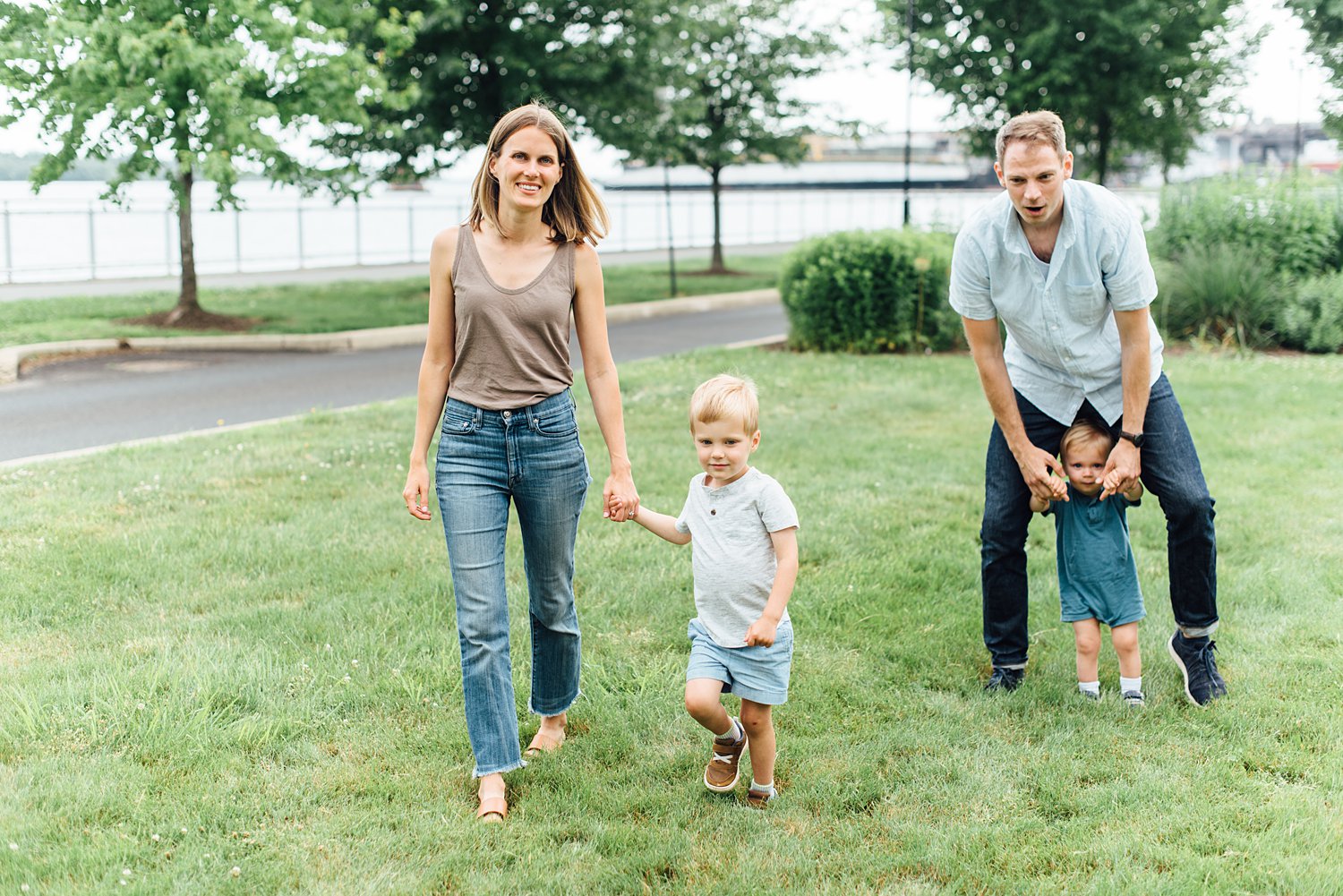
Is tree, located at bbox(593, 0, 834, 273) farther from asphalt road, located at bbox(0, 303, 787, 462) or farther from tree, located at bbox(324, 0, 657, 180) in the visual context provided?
asphalt road, located at bbox(0, 303, 787, 462)

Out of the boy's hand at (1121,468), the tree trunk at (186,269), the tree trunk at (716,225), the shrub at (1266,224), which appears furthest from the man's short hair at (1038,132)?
the tree trunk at (716,225)

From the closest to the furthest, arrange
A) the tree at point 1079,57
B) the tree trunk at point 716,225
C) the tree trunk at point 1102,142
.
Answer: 1. the tree at point 1079,57
2. the tree trunk at point 1102,142
3. the tree trunk at point 716,225

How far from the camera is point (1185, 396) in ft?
35.8

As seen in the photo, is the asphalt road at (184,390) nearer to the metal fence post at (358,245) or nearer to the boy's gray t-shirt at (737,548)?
the boy's gray t-shirt at (737,548)

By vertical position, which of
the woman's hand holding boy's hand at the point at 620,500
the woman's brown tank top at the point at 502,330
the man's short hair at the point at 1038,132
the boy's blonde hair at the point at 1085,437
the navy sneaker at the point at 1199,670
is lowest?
the navy sneaker at the point at 1199,670

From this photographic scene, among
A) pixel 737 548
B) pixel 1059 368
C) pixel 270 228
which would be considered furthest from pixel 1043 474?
pixel 270 228

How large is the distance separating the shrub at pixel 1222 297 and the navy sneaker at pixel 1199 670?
34.5ft

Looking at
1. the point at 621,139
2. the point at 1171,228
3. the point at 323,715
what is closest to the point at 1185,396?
the point at 1171,228

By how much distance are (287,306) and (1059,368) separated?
54.5ft

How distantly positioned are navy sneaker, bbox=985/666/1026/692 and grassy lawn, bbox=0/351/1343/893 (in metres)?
0.05

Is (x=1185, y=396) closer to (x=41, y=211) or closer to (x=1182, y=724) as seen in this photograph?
(x=1182, y=724)

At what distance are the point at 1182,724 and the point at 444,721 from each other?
2.52m

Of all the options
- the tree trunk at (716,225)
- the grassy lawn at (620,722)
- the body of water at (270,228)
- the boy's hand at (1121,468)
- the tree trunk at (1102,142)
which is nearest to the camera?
the grassy lawn at (620,722)

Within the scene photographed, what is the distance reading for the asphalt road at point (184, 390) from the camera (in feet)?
32.4
